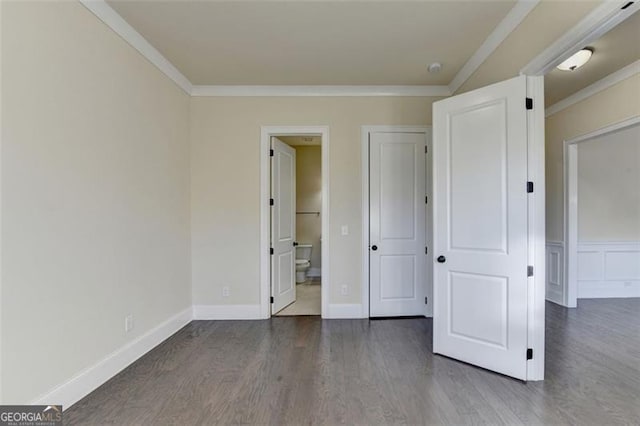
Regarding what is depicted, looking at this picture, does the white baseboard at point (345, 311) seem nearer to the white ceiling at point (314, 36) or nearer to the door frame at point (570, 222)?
the white ceiling at point (314, 36)

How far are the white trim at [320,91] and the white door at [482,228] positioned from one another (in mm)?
1124

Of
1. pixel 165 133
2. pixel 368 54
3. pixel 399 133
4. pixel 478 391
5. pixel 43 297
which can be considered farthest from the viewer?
pixel 399 133

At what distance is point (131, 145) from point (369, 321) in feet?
9.97

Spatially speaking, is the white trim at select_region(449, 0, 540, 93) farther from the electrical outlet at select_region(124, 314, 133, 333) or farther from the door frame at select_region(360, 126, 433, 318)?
the electrical outlet at select_region(124, 314, 133, 333)

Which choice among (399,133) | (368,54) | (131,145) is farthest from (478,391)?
(131,145)

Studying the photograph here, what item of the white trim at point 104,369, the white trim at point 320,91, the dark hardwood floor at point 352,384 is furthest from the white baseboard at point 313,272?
the white trim at point 320,91

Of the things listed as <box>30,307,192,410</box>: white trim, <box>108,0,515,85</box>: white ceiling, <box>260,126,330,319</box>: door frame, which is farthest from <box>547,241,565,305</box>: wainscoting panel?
<box>30,307,192,410</box>: white trim

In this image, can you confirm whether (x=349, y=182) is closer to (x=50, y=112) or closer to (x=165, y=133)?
(x=165, y=133)

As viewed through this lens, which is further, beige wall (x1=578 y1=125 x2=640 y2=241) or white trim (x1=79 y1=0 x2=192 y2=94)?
beige wall (x1=578 y1=125 x2=640 y2=241)

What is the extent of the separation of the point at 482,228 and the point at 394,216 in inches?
52.9

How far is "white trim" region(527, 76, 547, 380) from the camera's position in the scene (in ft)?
7.32

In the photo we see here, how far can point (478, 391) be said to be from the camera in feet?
7.09

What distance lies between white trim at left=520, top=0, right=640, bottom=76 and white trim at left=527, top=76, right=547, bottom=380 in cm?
13

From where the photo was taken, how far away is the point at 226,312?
12.2 ft
